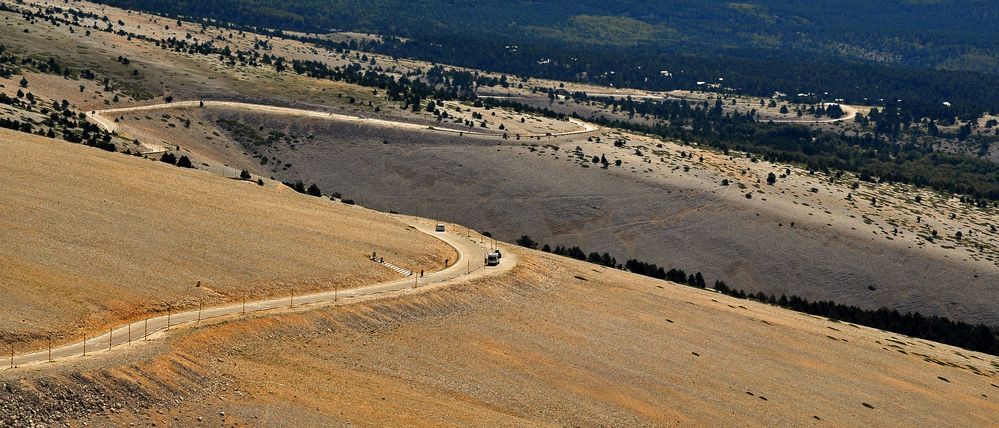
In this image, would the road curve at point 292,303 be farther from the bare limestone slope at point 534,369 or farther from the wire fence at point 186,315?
the bare limestone slope at point 534,369

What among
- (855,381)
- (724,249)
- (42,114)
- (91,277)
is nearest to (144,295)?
(91,277)

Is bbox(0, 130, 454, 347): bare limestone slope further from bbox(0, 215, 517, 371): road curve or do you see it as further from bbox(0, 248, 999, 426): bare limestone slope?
bbox(0, 248, 999, 426): bare limestone slope

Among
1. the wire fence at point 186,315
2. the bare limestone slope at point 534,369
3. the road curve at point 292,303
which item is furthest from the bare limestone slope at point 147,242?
the bare limestone slope at point 534,369

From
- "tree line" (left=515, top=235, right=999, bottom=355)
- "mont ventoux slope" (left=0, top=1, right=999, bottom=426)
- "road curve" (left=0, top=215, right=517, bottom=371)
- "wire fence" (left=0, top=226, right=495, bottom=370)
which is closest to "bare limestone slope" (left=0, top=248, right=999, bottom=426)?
"mont ventoux slope" (left=0, top=1, right=999, bottom=426)

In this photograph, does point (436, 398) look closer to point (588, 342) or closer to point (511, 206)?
point (588, 342)

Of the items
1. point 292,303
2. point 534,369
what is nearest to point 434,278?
point 534,369

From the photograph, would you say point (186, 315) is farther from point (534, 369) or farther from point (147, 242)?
point (534, 369)
